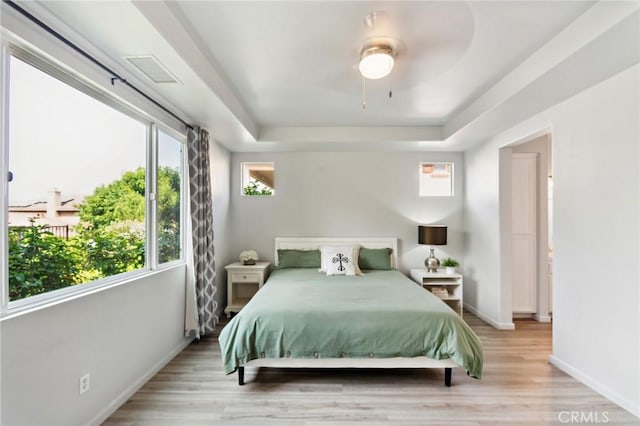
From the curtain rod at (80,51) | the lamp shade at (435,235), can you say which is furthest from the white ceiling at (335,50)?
the lamp shade at (435,235)

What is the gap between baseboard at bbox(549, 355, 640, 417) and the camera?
2.01m

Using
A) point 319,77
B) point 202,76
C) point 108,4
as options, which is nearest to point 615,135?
point 319,77

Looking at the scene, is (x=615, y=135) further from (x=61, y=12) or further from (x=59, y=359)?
(x=59, y=359)

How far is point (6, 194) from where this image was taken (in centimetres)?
142

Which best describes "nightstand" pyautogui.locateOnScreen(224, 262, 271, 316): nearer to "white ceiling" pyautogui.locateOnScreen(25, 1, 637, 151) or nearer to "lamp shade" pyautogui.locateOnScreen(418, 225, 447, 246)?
"white ceiling" pyautogui.locateOnScreen(25, 1, 637, 151)

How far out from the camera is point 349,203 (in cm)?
447

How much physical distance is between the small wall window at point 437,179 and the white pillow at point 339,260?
1.50 m

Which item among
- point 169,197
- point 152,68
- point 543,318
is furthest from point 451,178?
point 152,68

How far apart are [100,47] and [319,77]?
1531 mm

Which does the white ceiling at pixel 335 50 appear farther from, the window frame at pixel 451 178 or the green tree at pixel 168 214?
the window frame at pixel 451 178

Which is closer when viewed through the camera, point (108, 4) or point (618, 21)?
point (108, 4)

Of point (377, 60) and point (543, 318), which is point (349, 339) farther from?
point (543, 318)

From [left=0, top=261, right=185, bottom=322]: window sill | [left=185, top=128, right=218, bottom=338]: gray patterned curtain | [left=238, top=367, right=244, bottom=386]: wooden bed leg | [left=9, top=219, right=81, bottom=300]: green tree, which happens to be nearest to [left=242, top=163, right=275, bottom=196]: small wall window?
[left=185, top=128, right=218, bottom=338]: gray patterned curtain

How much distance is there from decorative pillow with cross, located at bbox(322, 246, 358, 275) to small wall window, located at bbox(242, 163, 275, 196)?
1311mm
